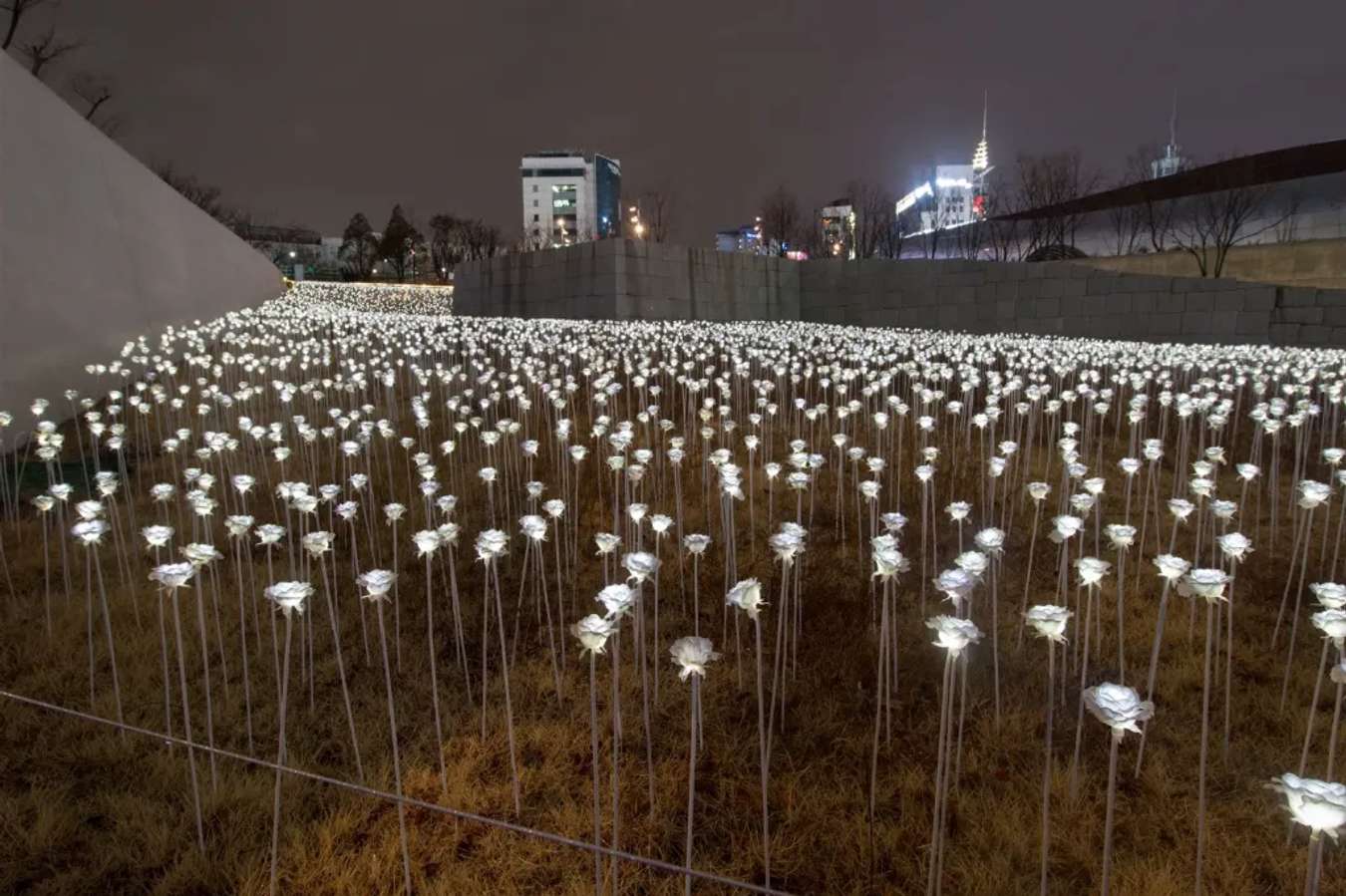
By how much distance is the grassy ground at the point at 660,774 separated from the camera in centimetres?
293

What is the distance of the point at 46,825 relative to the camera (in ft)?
10.1

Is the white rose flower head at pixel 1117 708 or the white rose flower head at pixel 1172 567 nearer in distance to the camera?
the white rose flower head at pixel 1117 708

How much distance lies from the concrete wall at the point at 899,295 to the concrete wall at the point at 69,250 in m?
12.0

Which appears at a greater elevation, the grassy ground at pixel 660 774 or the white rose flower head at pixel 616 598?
the white rose flower head at pixel 616 598

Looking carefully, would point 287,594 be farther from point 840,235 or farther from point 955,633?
point 840,235

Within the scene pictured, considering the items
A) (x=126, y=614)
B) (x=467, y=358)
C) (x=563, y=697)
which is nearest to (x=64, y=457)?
(x=126, y=614)

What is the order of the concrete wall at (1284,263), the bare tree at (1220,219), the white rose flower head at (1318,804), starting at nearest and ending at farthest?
the white rose flower head at (1318,804) → the concrete wall at (1284,263) → the bare tree at (1220,219)

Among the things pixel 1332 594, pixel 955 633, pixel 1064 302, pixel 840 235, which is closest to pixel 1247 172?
pixel 1064 302

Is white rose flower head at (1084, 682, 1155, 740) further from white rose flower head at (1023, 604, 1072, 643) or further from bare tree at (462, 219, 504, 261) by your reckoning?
bare tree at (462, 219, 504, 261)

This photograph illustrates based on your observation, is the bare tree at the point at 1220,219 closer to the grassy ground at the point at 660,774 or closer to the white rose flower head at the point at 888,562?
the grassy ground at the point at 660,774

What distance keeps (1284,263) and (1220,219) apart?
637cm

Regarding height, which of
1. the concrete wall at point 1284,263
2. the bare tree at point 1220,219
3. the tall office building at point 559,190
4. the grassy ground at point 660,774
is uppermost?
the tall office building at point 559,190

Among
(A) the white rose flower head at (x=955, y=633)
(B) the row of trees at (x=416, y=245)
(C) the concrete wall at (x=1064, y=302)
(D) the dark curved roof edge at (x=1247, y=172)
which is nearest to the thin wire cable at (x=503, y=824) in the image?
(A) the white rose flower head at (x=955, y=633)

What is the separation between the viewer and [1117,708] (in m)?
2.01
